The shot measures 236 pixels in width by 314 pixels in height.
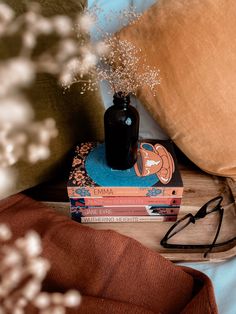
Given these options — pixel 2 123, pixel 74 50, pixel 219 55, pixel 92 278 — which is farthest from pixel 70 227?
pixel 219 55

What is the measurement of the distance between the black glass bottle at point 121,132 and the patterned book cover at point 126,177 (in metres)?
0.02

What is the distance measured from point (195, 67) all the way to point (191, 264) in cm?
43

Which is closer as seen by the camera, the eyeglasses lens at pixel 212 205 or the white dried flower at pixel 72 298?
the white dried flower at pixel 72 298

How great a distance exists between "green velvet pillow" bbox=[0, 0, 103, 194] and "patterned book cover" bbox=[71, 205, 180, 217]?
0.12m

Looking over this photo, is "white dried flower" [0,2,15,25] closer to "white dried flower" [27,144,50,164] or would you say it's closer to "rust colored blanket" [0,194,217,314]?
"white dried flower" [27,144,50,164]

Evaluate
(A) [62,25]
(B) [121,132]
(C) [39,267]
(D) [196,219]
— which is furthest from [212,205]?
(A) [62,25]

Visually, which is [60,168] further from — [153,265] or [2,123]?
[153,265]

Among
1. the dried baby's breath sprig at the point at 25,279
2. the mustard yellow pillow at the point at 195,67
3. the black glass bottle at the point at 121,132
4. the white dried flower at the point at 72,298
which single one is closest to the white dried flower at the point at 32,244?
the dried baby's breath sprig at the point at 25,279

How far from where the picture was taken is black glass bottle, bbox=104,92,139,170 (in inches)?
24.4

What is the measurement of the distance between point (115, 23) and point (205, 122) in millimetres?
324

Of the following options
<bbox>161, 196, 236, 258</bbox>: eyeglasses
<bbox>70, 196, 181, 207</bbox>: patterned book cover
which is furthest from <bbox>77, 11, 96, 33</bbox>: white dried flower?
<bbox>161, 196, 236, 258</bbox>: eyeglasses

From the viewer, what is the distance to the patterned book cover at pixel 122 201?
0.67 m

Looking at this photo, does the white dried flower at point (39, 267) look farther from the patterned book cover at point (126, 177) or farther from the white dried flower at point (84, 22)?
the white dried flower at point (84, 22)

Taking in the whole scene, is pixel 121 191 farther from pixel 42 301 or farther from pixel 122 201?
pixel 42 301
